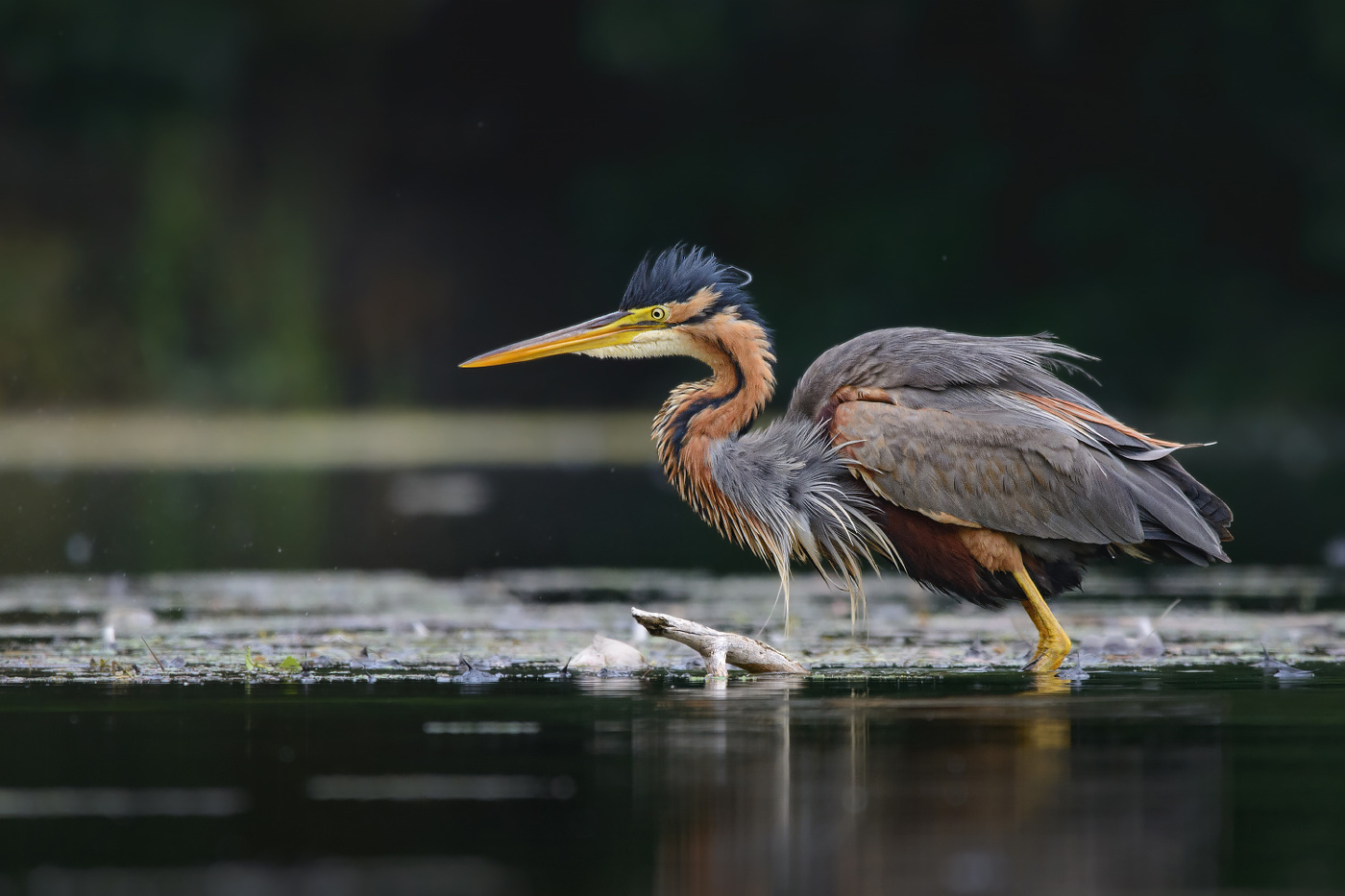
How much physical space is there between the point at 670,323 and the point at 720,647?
178cm

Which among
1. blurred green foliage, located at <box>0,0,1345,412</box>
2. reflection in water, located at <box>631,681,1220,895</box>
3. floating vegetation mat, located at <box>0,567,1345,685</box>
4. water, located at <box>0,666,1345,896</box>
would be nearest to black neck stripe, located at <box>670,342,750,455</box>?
floating vegetation mat, located at <box>0,567,1345,685</box>

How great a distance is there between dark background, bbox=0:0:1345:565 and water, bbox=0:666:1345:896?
19431mm

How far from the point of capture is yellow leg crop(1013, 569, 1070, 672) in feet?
20.8

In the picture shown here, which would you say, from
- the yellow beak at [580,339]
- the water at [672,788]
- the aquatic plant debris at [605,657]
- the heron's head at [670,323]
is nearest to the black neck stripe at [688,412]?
the heron's head at [670,323]

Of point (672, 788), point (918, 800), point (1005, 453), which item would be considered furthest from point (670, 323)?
point (918, 800)

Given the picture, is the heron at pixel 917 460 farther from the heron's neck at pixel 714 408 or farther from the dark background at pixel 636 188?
the dark background at pixel 636 188

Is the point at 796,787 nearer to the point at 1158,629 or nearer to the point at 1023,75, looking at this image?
the point at 1158,629

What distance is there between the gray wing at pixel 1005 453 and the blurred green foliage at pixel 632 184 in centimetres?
1895

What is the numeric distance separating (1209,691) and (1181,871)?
2.34 meters

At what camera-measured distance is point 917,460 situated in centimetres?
677

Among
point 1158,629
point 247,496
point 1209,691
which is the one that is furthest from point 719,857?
point 247,496

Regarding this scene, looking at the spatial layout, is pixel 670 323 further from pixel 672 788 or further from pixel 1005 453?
pixel 672 788

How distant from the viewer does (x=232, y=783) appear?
13.6ft

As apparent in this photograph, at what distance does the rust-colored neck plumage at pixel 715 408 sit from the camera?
23.7 feet
